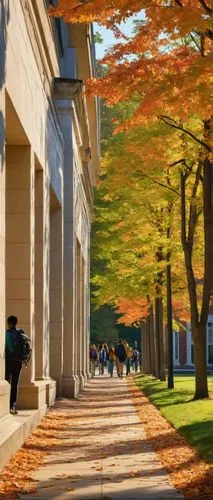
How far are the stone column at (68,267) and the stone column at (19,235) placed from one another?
10137 millimetres

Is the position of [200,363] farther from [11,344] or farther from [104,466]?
[104,466]

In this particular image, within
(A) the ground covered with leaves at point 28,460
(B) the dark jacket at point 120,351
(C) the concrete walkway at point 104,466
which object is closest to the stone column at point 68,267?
(C) the concrete walkway at point 104,466

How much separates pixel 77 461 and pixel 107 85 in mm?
7749

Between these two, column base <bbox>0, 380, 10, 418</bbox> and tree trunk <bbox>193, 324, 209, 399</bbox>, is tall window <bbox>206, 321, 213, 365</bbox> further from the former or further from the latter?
column base <bbox>0, 380, 10, 418</bbox>

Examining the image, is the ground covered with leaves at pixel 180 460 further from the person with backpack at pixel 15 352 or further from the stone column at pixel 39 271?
the stone column at pixel 39 271

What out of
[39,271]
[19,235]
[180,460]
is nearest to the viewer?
[180,460]

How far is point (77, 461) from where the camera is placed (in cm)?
1291

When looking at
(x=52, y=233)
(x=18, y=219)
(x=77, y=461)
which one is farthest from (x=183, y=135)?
(x=77, y=461)

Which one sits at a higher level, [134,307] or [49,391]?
[134,307]

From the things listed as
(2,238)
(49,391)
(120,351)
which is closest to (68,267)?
(49,391)

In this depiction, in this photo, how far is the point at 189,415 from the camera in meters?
19.9

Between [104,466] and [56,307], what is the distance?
14.7m

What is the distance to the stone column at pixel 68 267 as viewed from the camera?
2839cm

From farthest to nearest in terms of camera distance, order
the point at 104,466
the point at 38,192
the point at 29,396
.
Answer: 1. the point at 38,192
2. the point at 29,396
3. the point at 104,466
